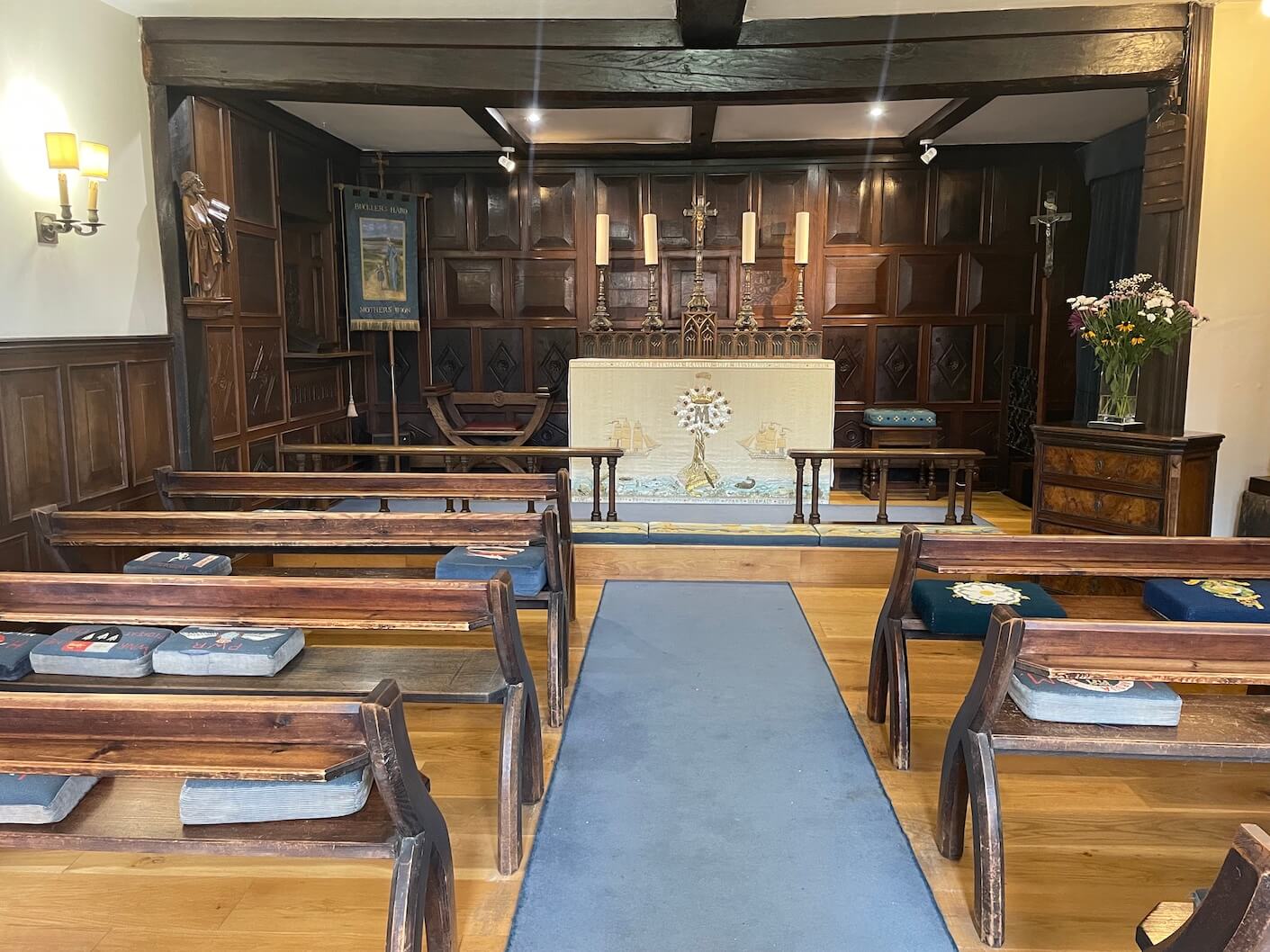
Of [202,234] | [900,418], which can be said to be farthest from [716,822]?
[900,418]

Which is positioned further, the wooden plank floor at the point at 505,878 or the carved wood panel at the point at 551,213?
the carved wood panel at the point at 551,213

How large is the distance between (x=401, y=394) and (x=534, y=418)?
1.65 meters

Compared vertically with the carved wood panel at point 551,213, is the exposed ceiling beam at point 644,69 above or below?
above

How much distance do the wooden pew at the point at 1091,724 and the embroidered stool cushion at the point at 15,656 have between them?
230 centimetres

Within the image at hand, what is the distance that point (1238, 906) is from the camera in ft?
3.38

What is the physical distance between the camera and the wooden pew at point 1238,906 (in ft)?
3.29

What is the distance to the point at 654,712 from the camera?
122 inches

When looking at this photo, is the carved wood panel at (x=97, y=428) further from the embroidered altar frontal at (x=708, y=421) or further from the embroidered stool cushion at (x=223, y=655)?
the embroidered altar frontal at (x=708, y=421)

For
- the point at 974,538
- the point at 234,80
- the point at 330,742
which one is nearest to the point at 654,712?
the point at 974,538

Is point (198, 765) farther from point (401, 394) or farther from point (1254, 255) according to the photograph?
point (401, 394)

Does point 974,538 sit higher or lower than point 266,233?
lower

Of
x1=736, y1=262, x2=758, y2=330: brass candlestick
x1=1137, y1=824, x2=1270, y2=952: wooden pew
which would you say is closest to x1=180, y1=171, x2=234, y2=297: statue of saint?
x1=736, y1=262, x2=758, y2=330: brass candlestick

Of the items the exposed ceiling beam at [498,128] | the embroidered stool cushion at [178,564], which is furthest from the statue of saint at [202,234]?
the embroidered stool cushion at [178,564]

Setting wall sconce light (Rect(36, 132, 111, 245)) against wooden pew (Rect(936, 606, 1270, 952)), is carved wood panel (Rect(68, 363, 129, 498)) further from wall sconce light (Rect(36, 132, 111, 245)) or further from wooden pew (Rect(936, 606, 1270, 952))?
wooden pew (Rect(936, 606, 1270, 952))
